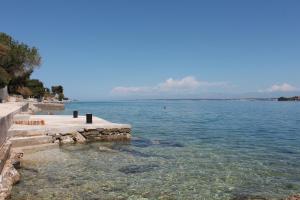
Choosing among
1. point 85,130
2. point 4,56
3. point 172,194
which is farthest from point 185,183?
point 4,56

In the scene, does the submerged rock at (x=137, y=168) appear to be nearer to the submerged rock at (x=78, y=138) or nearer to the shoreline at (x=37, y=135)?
the shoreline at (x=37, y=135)

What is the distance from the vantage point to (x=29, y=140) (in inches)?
750

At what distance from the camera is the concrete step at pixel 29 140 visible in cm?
1830

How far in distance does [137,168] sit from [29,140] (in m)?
7.04

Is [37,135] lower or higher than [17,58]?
lower

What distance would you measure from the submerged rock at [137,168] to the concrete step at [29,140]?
6431 millimetres

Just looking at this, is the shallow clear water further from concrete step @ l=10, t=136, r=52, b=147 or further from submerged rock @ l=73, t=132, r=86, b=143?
concrete step @ l=10, t=136, r=52, b=147

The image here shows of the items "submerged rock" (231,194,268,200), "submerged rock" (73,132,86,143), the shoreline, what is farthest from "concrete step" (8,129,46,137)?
"submerged rock" (231,194,268,200)

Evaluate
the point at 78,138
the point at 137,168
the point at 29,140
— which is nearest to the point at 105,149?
the point at 78,138

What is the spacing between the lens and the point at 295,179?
45.5 feet

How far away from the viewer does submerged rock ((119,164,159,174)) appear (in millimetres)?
14734

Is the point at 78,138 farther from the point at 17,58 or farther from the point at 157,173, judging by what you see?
the point at 17,58

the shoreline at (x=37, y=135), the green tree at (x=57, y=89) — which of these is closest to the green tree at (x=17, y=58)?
the shoreline at (x=37, y=135)

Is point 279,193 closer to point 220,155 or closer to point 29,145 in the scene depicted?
point 220,155
